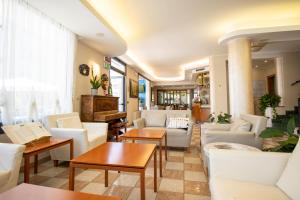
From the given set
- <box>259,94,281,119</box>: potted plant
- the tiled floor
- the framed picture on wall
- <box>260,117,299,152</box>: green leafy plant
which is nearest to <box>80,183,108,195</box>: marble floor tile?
the tiled floor

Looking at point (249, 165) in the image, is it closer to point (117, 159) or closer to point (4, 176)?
point (117, 159)

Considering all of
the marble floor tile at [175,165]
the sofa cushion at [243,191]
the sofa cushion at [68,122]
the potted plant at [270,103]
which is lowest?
the marble floor tile at [175,165]

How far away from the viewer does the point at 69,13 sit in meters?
2.75

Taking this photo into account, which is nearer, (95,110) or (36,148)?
(36,148)

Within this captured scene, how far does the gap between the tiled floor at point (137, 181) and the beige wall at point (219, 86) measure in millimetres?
3492

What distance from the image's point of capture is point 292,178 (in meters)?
1.09

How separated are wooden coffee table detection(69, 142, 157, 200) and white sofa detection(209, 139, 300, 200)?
1.95ft

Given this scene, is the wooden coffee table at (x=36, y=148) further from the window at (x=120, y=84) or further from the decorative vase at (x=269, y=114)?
the decorative vase at (x=269, y=114)

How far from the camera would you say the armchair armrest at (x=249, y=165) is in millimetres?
1252

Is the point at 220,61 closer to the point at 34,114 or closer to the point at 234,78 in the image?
the point at 234,78

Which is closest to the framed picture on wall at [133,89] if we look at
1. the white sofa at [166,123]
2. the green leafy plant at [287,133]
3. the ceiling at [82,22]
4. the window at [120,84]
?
the window at [120,84]

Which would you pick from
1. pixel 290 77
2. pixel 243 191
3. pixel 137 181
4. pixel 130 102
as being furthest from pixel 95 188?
pixel 290 77

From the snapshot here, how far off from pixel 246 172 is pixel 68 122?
275 cm

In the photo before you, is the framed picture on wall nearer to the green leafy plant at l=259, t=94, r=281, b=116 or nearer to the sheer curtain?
the sheer curtain
